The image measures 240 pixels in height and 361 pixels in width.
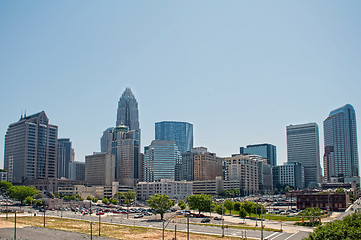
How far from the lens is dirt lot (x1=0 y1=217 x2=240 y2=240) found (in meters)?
89.5

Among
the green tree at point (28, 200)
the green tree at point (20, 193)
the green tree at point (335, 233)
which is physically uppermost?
the green tree at point (335, 233)

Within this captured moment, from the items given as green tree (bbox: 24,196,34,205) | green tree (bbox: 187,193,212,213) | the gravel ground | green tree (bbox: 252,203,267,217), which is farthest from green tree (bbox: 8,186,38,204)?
green tree (bbox: 252,203,267,217)

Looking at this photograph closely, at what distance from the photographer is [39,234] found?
92.4 m

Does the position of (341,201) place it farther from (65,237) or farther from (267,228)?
(65,237)

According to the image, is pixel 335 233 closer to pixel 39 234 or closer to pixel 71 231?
pixel 71 231

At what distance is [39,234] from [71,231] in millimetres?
8532

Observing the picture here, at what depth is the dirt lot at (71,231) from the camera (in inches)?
3524

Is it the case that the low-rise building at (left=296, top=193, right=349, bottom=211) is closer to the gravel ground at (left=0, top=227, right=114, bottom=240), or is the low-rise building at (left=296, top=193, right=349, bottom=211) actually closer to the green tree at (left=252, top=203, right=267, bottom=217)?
the green tree at (left=252, top=203, right=267, bottom=217)

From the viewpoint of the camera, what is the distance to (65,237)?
290 ft

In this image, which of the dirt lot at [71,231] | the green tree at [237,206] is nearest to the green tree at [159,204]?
the dirt lot at [71,231]

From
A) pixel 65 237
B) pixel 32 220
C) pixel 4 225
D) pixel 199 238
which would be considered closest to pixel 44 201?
pixel 32 220

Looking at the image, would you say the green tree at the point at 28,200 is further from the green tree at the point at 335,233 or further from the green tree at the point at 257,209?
the green tree at the point at 335,233

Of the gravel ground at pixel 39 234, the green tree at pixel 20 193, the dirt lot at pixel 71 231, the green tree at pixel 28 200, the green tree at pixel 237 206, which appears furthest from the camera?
the green tree at pixel 20 193

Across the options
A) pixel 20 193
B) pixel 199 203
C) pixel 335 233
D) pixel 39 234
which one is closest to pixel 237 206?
pixel 199 203
